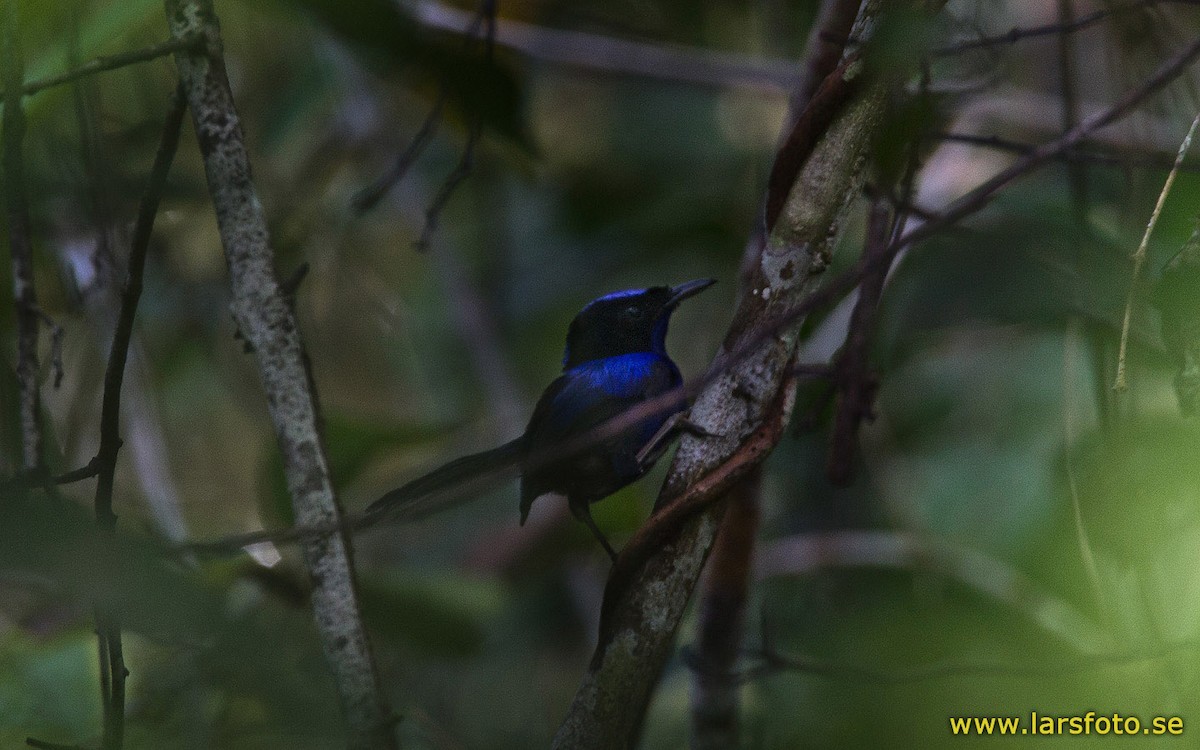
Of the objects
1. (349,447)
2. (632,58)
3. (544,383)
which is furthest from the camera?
(544,383)

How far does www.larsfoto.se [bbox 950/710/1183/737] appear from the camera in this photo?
6.28 feet

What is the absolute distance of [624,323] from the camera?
8.91 feet

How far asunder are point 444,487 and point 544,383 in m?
2.86

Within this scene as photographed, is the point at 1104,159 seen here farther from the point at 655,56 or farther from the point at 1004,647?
the point at 655,56

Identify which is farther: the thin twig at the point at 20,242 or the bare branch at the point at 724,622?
the bare branch at the point at 724,622

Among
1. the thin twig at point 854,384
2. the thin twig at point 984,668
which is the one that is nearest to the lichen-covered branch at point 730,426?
the thin twig at point 854,384

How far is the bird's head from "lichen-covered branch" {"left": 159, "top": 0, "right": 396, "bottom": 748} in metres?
0.97

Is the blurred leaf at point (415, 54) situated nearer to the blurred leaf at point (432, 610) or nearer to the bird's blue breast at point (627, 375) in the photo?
the bird's blue breast at point (627, 375)

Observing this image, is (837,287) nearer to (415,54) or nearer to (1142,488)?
(1142,488)

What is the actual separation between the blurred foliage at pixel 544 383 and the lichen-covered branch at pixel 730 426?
0.15 metres

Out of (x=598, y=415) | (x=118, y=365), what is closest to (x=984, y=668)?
(x=598, y=415)

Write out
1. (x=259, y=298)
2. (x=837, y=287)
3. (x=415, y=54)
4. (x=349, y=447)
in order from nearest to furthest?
(x=837, y=287), (x=259, y=298), (x=349, y=447), (x=415, y=54)

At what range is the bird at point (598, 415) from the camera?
210 centimetres

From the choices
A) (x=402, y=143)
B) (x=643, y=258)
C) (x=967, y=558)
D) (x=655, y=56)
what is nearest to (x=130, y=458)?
(x=402, y=143)
